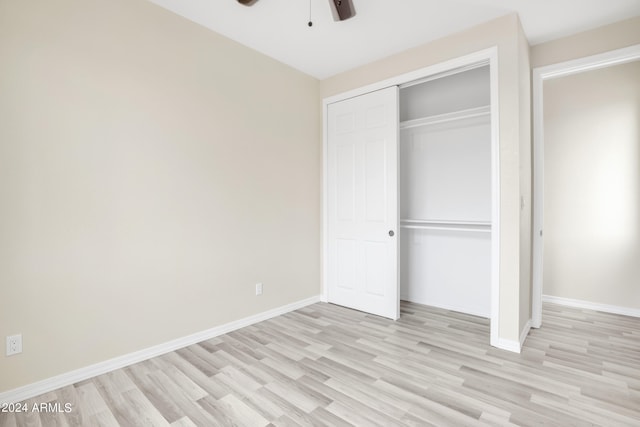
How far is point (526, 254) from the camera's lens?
283 cm

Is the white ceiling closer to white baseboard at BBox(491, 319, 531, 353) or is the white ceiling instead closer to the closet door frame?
the closet door frame

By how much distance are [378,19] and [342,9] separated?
521mm

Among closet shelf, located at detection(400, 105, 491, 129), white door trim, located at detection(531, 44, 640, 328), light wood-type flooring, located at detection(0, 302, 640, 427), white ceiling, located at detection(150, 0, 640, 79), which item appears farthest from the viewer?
closet shelf, located at detection(400, 105, 491, 129)

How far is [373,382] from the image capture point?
7.06 ft

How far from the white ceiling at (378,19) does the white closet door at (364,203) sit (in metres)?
0.63

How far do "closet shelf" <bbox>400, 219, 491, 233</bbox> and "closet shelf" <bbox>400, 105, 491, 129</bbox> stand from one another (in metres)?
1.11

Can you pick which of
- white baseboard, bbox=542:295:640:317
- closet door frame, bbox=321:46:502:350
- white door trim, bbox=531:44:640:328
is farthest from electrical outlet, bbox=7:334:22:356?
white baseboard, bbox=542:295:640:317

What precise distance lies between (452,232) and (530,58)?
1863 millimetres

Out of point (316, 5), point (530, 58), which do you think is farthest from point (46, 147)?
point (530, 58)

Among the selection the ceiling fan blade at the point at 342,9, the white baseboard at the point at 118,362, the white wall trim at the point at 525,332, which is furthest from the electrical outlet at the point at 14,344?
the white wall trim at the point at 525,332

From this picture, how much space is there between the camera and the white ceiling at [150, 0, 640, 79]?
8.06ft

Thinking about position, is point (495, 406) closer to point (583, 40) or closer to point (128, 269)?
point (128, 269)

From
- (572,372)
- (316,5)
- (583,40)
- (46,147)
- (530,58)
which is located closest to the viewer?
(46,147)

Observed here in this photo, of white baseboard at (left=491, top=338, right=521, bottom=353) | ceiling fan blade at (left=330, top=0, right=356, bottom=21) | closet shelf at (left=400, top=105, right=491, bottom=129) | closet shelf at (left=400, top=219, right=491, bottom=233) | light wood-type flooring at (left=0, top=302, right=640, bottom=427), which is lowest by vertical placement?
light wood-type flooring at (left=0, top=302, right=640, bottom=427)
